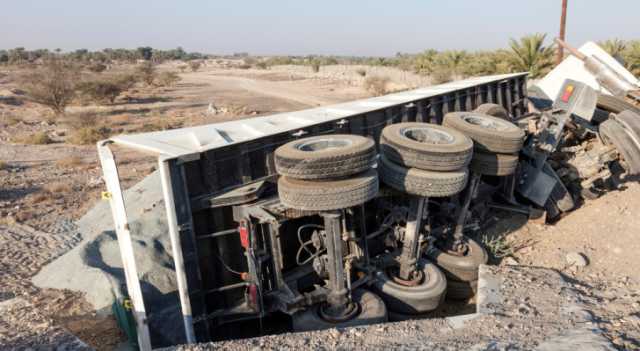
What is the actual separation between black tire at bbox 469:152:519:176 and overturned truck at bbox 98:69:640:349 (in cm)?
1

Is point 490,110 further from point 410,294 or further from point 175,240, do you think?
point 175,240

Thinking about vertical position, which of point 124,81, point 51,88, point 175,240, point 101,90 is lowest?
point 175,240

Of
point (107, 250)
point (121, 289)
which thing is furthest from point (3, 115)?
point (121, 289)

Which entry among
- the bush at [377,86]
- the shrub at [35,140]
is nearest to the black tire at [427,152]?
the shrub at [35,140]

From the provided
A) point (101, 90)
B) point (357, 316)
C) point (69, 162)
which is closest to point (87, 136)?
point (69, 162)

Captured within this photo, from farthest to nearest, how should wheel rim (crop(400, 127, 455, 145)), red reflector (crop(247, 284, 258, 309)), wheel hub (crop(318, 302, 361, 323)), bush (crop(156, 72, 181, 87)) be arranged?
bush (crop(156, 72, 181, 87))
wheel rim (crop(400, 127, 455, 145))
wheel hub (crop(318, 302, 361, 323))
red reflector (crop(247, 284, 258, 309))

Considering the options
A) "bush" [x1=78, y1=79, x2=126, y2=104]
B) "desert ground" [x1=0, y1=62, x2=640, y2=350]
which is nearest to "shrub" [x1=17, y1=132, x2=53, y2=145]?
"desert ground" [x1=0, y1=62, x2=640, y2=350]

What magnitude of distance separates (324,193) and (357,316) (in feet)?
4.72

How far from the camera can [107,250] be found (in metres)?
5.91

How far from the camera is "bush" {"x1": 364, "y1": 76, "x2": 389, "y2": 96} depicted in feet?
86.6

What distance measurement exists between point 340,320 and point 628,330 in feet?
7.71

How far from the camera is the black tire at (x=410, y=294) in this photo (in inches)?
179

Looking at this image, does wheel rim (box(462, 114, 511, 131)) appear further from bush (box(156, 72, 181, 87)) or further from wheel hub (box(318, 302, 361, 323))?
bush (box(156, 72, 181, 87))

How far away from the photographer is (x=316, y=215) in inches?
189
